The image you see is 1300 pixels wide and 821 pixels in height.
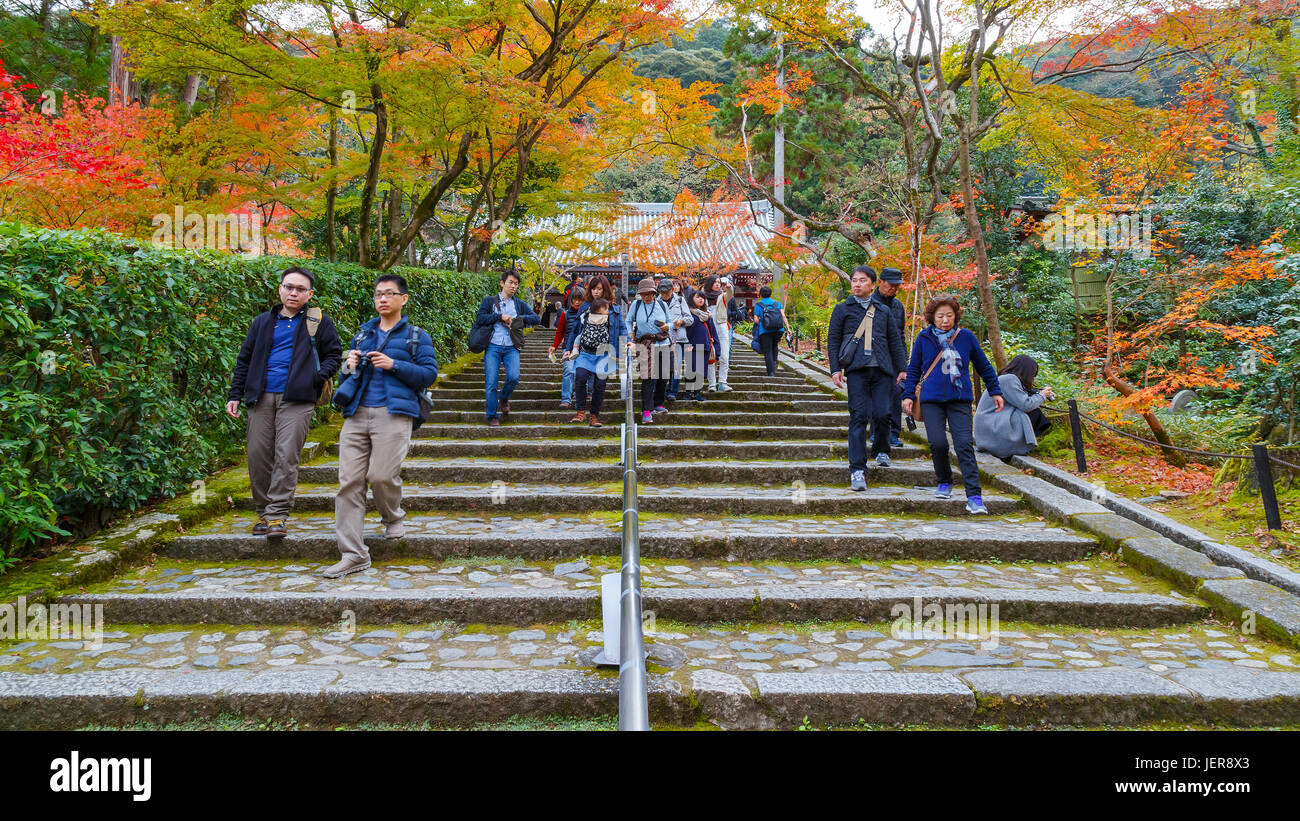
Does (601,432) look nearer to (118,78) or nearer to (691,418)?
(691,418)

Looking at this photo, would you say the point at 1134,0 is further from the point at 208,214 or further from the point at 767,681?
the point at 208,214

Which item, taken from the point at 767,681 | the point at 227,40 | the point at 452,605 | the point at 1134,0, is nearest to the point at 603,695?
the point at 767,681

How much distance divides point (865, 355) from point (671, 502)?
2269mm

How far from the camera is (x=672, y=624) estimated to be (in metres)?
4.10

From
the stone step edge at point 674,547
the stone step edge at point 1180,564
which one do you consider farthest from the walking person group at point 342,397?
the stone step edge at point 1180,564

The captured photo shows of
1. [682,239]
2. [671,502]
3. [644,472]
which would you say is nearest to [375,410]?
[671,502]

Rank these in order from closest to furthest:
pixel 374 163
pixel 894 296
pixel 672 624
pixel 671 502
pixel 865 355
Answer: pixel 672 624
pixel 671 502
pixel 865 355
pixel 894 296
pixel 374 163

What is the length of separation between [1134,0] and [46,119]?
1504cm

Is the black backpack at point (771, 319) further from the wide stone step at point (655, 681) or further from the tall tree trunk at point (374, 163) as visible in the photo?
the wide stone step at point (655, 681)

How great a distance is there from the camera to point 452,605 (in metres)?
4.09

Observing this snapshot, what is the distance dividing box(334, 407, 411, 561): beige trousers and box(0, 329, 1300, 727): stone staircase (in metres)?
0.31

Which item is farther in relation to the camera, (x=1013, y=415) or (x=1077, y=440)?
(x=1013, y=415)

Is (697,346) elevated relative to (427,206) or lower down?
lower down

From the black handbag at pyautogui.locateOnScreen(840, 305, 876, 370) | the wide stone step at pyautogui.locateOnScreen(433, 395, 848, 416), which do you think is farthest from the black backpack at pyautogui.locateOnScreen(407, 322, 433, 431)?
the wide stone step at pyautogui.locateOnScreen(433, 395, 848, 416)
